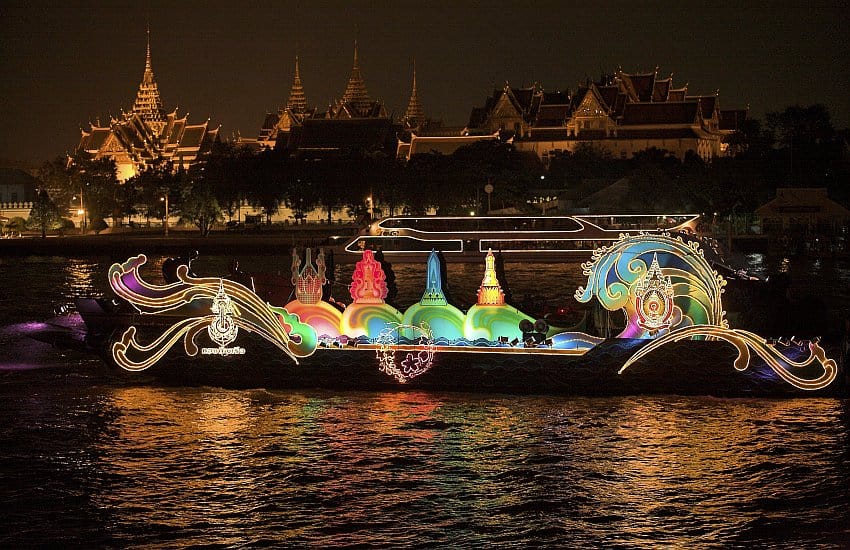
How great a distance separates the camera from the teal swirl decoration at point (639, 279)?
39.3 feet

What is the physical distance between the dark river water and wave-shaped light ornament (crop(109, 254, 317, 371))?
0.47 meters

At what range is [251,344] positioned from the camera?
12.7 meters

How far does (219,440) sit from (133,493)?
1.65 meters

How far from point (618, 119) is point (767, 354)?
2248 inches

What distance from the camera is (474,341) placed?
12242mm

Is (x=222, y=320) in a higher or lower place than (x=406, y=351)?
higher

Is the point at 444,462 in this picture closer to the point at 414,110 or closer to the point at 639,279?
the point at 639,279

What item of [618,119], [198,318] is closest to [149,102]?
[618,119]

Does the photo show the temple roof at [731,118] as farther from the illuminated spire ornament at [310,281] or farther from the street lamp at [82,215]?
the illuminated spire ornament at [310,281]

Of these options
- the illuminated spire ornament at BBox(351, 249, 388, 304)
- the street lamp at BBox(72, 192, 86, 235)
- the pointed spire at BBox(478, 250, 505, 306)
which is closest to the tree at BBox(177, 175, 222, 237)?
the street lamp at BBox(72, 192, 86, 235)

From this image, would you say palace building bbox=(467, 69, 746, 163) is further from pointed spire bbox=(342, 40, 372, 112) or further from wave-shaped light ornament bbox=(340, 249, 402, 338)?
wave-shaped light ornament bbox=(340, 249, 402, 338)

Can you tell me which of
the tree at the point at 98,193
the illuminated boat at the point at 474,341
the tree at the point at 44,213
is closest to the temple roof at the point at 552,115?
the tree at the point at 98,193

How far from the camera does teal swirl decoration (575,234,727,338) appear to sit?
1198 centimetres

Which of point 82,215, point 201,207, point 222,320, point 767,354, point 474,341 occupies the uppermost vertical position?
point 82,215
